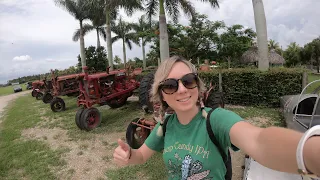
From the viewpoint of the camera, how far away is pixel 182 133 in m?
1.25

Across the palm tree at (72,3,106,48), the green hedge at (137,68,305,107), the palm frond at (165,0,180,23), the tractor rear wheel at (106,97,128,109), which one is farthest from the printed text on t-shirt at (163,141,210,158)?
the palm tree at (72,3,106,48)

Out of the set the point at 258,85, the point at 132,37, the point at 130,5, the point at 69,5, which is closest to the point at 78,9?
the point at 69,5

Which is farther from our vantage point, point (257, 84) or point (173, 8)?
point (173, 8)

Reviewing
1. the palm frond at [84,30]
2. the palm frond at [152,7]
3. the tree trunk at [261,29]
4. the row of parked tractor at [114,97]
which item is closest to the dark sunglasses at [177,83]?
the row of parked tractor at [114,97]

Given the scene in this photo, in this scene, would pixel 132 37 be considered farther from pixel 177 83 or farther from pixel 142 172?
pixel 177 83

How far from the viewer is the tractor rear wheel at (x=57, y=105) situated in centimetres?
1031

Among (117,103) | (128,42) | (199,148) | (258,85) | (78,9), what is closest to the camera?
(199,148)

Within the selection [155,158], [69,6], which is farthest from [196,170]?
[69,6]

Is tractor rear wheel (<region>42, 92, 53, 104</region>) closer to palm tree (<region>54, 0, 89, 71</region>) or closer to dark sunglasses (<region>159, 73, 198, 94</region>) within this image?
palm tree (<region>54, 0, 89, 71</region>)

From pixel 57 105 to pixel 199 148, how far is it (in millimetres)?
10842

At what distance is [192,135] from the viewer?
1.21 metres

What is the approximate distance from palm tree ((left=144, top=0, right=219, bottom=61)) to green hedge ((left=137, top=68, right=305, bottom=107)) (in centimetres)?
335

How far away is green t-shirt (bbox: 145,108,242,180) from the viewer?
1113mm

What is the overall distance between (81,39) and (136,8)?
11502 millimetres
